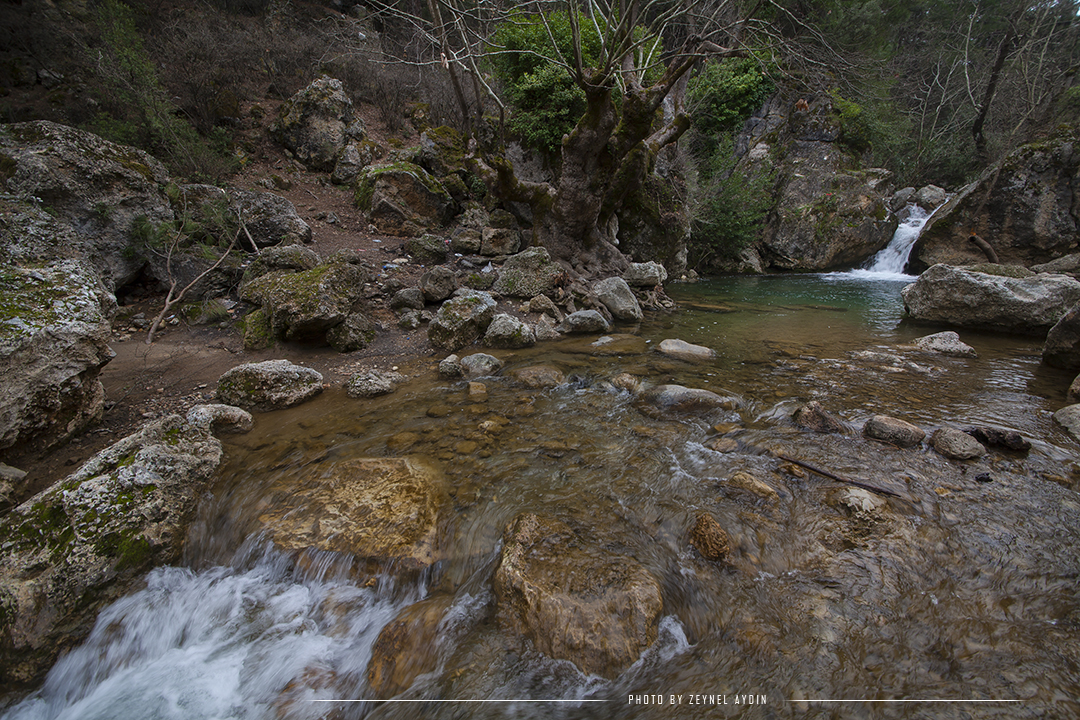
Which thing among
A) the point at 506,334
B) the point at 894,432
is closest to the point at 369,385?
the point at 506,334

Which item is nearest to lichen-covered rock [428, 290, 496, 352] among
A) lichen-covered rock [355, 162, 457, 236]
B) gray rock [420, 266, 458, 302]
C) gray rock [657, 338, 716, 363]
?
gray rock [420, 266, 458, 302]

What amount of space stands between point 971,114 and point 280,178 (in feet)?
94.4

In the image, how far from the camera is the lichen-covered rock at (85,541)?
77.4 inches

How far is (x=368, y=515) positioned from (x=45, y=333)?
2988 mm

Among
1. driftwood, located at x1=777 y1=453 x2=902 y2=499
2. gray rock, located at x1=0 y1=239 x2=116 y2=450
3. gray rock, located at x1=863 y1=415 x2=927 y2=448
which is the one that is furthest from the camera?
gray rock, located at x1=863 y1=415 x2=927 y2=448

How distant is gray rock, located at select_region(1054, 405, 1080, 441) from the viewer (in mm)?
3175

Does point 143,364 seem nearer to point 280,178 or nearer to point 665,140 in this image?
point 280,178

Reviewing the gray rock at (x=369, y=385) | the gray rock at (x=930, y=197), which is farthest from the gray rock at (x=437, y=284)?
the gray rock at (x=930, y=197)

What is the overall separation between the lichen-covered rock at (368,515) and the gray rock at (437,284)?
3.96 metres

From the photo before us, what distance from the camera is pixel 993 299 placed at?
20.1ft

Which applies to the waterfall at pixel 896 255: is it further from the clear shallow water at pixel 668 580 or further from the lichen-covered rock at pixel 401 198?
the lichen-covered rock at pixel 401 198

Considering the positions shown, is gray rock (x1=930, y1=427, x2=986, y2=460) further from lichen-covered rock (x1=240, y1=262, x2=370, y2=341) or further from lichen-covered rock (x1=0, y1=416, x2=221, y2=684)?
lichen-covered rock (x1=240, y1=262, x2=370, y2=341)

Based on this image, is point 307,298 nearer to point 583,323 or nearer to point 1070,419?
point 583,323

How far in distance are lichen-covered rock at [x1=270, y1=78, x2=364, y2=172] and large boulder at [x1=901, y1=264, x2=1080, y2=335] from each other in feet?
46.8
